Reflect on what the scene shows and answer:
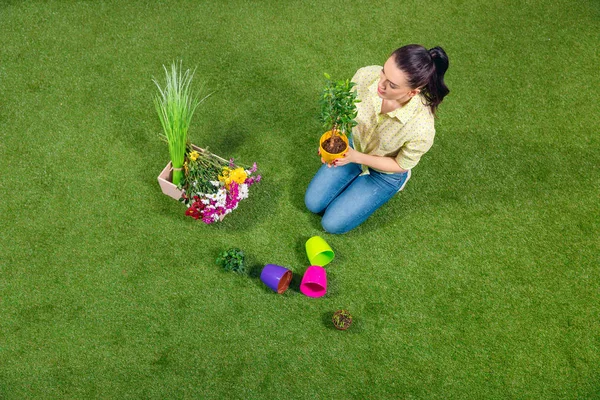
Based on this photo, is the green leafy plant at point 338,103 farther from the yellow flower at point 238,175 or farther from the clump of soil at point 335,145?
the yellow flower at point 238,175

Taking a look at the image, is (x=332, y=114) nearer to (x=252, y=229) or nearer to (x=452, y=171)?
(x=252, y=229)

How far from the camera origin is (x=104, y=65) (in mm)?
2787

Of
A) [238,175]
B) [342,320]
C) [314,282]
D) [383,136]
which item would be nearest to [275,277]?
[314,282]

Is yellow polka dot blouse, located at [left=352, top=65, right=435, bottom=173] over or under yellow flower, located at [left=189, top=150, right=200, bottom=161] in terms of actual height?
over

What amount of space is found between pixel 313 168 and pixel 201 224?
0.66 metres

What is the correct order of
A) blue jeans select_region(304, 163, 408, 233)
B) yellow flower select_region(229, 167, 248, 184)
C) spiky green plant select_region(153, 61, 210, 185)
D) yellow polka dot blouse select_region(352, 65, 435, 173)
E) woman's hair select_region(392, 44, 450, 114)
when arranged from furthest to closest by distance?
blue jeans select_region(304, 163, 408, 233) < yellow flower select_region(229, 167, 248, 184) < spiky green plant select_region(153, 61, 210, 185) < yellow polka dot blouse select_region(352, 65, 435, 173) < woman's hair select_region(392, 44, 450, 114)

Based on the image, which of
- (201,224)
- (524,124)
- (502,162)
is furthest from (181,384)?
(524,124)

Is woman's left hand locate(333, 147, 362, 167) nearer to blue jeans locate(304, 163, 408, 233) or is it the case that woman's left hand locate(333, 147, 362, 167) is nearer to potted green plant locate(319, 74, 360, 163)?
potted green plant locate(319, 74, 360, 163)

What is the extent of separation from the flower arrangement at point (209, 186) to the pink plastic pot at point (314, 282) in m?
0.47

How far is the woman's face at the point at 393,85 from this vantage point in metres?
1.71

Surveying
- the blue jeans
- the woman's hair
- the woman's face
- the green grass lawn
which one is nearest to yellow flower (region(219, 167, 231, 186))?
the green grass lawn

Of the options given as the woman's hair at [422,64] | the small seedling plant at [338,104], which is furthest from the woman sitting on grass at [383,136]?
the small seedling plant at [338,104]

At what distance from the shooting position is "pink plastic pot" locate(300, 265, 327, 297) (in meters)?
2.20

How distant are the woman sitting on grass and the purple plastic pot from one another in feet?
1.08
